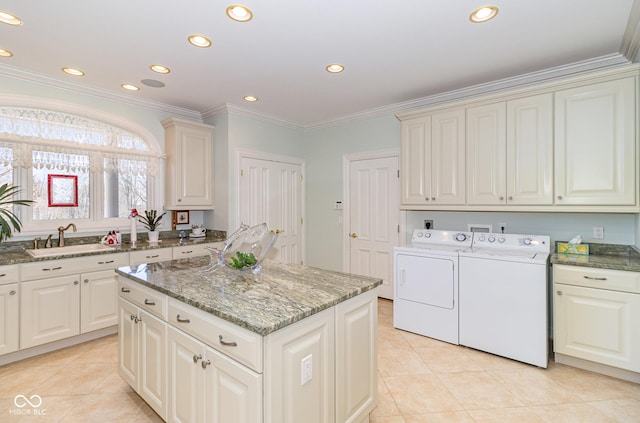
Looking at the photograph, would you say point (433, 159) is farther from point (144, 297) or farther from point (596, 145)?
point (144, 297)

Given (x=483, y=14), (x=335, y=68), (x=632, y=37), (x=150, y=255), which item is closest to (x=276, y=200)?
(x=150, y=255)

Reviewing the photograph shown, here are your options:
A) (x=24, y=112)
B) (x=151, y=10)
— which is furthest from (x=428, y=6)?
(x=24, y=112)

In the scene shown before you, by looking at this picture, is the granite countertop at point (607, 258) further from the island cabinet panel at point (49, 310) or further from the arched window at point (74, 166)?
the arched window at point (74, 166)

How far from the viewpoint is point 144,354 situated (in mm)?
1915

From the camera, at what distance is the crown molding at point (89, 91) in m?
2.93

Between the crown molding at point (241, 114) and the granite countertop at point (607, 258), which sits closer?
the granite countertop at point (607, 258)

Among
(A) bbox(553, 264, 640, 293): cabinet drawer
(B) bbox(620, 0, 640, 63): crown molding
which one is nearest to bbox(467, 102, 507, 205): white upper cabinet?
(A) bbox(553, 264, 640, 293): cabinet drawer

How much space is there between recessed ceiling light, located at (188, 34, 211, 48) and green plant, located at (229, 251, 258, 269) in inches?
67.2

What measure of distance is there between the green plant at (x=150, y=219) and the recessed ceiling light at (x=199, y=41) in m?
2.18

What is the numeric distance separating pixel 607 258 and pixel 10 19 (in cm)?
494

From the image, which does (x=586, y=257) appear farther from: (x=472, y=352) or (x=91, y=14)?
(x=91, y=14)

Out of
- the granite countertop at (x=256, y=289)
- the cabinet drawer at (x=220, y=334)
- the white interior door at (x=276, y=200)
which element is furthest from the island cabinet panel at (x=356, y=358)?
the white interior door at (x=276, y=200)

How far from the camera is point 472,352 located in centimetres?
283

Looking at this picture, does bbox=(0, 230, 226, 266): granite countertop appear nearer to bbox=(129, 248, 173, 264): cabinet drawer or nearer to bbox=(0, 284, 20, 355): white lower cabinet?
bbox=(129, 248, 173, 264): cabinet drawer
